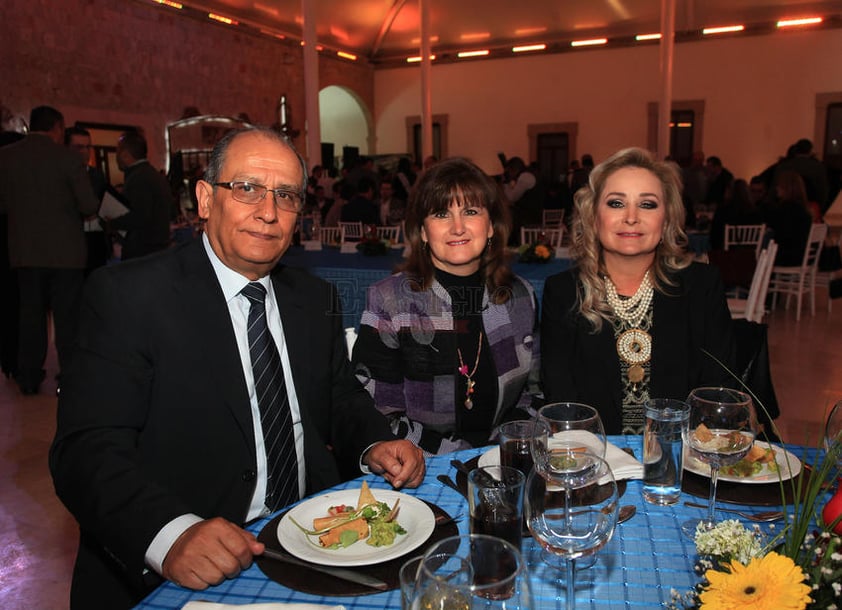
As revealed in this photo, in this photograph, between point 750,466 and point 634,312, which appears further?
point 634,312

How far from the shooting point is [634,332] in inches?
90.0

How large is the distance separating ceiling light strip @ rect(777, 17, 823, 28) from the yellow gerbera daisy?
1802 centimetres

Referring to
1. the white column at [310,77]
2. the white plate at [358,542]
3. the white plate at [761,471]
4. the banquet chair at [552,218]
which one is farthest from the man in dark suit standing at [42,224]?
the banquet chair at [552,218]

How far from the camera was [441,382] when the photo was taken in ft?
7.31

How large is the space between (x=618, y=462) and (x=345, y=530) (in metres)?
0.61

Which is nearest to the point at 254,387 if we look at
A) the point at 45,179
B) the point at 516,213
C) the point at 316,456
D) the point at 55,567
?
the point at 316,456

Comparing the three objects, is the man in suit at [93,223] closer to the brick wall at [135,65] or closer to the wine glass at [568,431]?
the brick wall at [135,65]

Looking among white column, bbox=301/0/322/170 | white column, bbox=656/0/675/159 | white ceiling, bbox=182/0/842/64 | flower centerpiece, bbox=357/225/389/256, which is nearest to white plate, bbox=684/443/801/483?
flower centerpiece, bbox=357/225/389/256

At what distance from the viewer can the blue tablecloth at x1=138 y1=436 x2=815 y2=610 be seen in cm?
102

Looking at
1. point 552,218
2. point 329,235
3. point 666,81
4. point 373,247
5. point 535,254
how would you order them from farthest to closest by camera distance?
point 552,218 → point 666,81 → point 329,235 → point 373,247 → point 535,254

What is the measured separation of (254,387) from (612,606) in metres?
0.95

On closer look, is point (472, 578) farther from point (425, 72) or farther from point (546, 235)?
point (425, 72)

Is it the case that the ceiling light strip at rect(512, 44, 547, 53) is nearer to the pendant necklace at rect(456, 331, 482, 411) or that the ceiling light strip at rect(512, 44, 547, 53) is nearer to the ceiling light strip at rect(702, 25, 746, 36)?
the ceiling light strip at rect(702, 25, 746, 36)

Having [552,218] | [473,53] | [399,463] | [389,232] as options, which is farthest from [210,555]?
[473,53]
